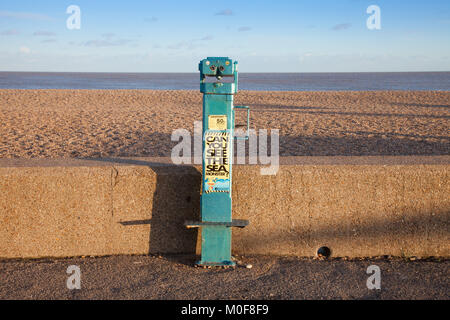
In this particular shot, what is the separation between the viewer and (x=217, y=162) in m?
3.82

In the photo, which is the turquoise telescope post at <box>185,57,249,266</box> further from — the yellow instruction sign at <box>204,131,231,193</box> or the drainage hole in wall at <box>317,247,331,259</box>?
the drainage hole in wall at <box>317,247,331,259</box>

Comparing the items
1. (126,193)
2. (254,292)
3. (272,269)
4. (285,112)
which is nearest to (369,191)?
(272,269)

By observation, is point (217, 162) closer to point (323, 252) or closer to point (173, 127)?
point (323, 252)

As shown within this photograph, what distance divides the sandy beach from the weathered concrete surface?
553 cm

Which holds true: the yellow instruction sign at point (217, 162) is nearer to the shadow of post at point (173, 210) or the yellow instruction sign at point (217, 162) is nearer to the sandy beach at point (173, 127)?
the shadow of post at point (173, 210)

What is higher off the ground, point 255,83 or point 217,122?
point 255,83

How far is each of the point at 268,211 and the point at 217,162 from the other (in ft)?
2.33

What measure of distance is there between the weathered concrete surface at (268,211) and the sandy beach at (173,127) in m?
5.53

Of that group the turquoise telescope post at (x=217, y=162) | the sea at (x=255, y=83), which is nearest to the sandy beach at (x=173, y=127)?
the turquoise telescope post at (x=217, y=162)

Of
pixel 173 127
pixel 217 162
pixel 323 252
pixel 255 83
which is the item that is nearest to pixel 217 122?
pixel 217 162

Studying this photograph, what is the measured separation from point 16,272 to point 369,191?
3.15m

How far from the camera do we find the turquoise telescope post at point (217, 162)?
12.1 ft

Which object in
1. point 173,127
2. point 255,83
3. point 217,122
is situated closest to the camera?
point 217,122
